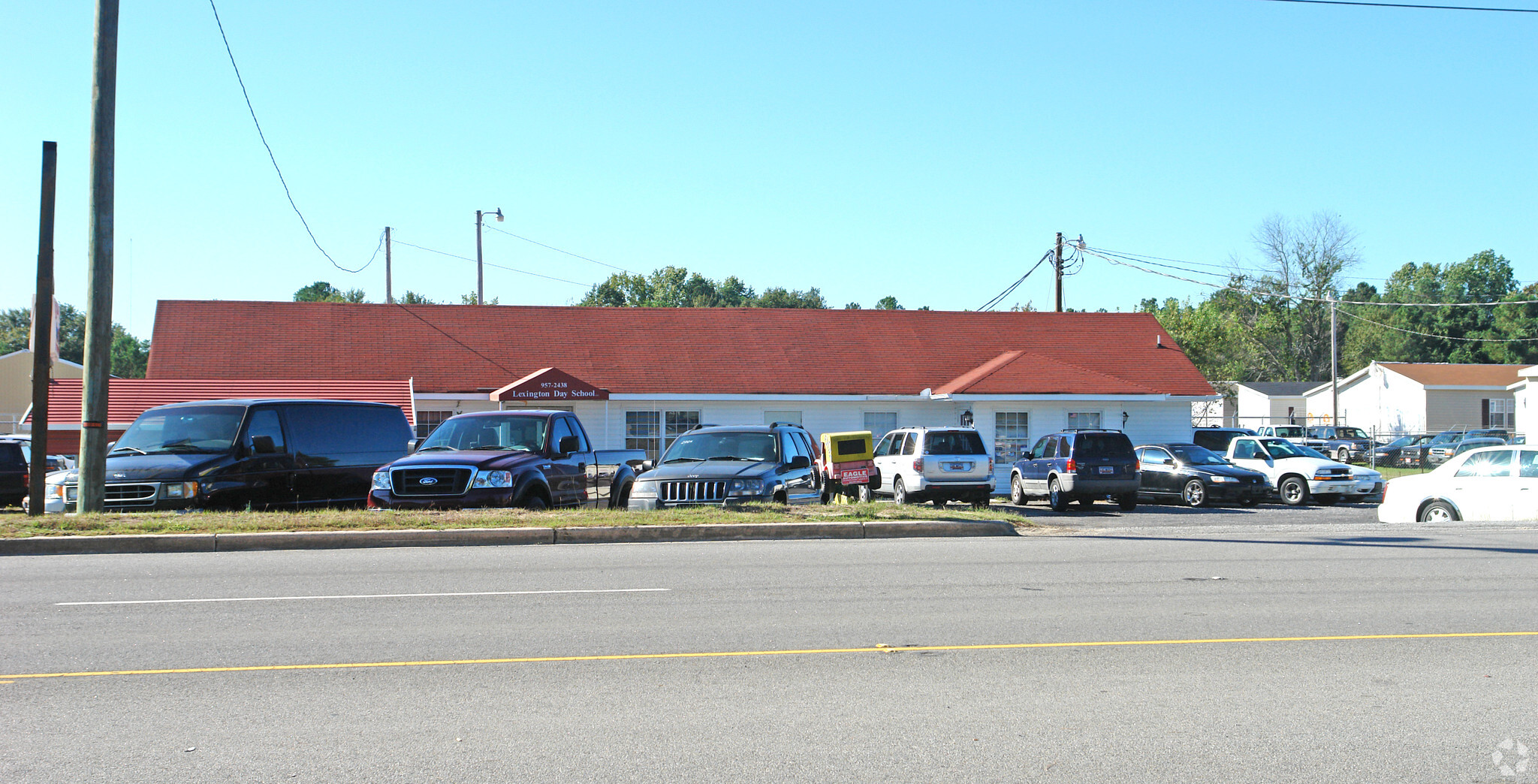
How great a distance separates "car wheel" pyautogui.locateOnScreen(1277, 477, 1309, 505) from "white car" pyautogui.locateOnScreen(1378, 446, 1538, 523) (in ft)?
23.9

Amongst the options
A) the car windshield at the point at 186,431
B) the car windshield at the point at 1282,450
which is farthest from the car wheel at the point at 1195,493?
the car windshield at the point at 186,431

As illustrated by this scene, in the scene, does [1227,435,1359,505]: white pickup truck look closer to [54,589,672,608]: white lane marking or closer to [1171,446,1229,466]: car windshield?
[1171,446,1229,466]: car windshield

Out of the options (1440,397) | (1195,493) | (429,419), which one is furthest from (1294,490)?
(1440,397)

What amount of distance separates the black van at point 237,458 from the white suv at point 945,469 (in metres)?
9.64

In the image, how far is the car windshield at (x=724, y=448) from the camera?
16391mm

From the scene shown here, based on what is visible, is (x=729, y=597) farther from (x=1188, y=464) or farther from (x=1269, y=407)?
(x=1269, y=407)

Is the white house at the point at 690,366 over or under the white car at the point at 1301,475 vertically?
over

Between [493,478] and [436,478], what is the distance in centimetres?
74

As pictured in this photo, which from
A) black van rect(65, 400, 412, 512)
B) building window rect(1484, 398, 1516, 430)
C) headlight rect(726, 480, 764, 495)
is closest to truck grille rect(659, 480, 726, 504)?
headlight rect(726, 480, 764, 495)

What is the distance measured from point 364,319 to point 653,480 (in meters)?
20.2

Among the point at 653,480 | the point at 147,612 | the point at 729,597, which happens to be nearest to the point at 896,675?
the point at 729,597

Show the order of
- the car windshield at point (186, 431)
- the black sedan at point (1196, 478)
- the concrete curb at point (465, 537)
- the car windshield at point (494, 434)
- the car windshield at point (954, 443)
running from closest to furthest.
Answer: the concrete curb at point (465, 537)
the car windshield at point (186, 431)
the car windshield at point (494, 434)
the car windshield at point (954, 443)
the black sedan at point (1196, 478)

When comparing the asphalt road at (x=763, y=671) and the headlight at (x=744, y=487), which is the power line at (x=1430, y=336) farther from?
the headlight at (x=744, y=487)

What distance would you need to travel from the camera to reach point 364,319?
32781 millimetres
